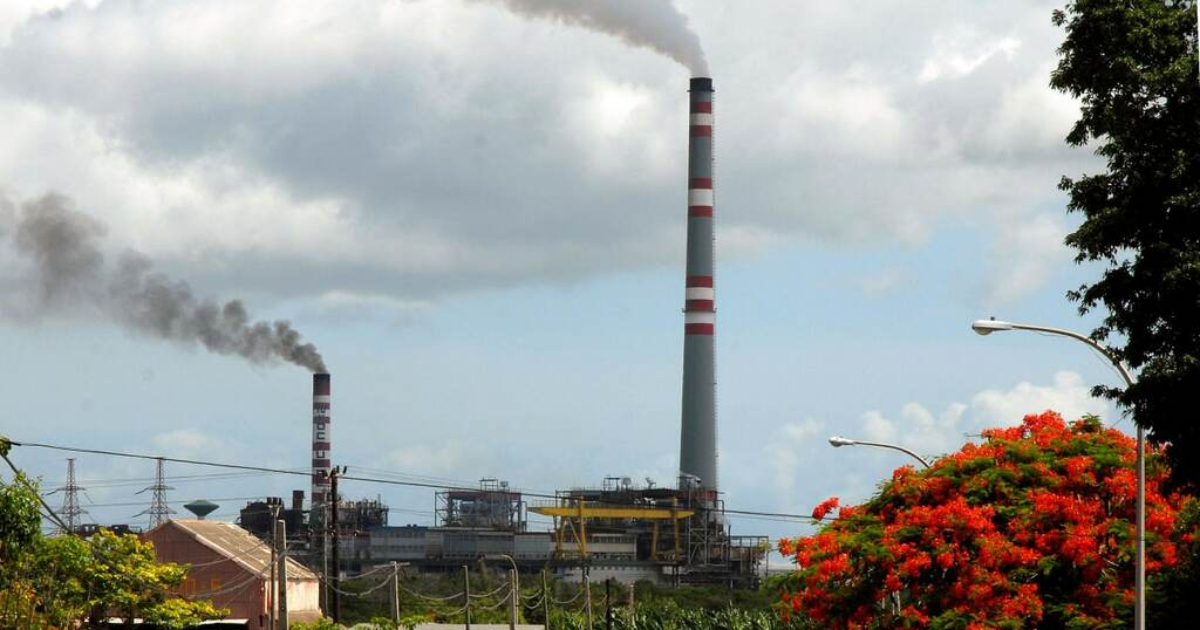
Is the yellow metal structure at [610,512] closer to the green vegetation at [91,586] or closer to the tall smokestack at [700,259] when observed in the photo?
the tall smokestack at [700,259]

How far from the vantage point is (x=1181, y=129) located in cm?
2466

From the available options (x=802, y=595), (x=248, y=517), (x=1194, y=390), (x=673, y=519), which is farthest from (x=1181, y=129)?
(x=248, y=517)

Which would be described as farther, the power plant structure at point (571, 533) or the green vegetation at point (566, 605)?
the power plant structure at point (571, 533)

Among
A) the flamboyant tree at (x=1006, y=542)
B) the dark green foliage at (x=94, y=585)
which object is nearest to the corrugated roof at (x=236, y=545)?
the dark green foliage at (x=94, y=585)

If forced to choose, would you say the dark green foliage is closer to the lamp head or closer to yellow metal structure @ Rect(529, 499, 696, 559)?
the lamp head

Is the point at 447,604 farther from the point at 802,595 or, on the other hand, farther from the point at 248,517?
the point at 802,595

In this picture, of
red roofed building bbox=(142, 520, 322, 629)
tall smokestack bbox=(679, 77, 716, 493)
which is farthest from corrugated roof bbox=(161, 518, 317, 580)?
tall smokestack bbox=(679, 77, 716, 493)

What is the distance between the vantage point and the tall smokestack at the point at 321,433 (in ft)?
474

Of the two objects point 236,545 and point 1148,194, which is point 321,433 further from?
point 1148,194

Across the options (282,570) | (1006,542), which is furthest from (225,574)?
(1006,542)

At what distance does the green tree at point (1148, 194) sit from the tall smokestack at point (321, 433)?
395 ft

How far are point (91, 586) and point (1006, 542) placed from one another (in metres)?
34.1

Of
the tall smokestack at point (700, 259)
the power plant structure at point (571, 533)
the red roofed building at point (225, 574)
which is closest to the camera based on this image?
the red roofed building at point (225, 574)

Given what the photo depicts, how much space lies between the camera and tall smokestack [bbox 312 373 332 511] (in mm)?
144375
